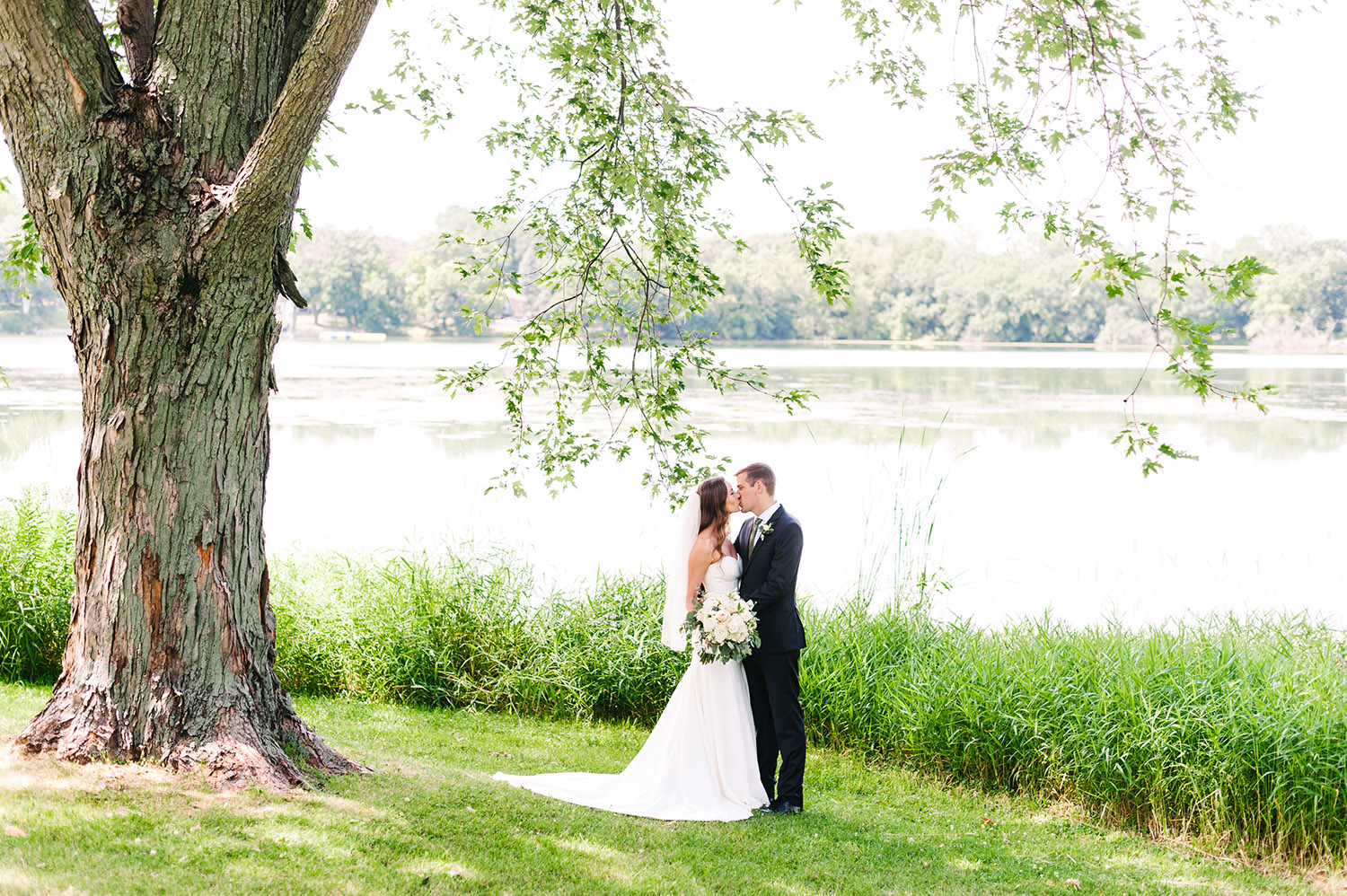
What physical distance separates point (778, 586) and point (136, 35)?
404 centimetres

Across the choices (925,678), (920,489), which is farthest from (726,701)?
(920,489)

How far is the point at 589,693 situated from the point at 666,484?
1917 millimetres

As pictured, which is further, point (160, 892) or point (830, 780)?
point (830, 780)

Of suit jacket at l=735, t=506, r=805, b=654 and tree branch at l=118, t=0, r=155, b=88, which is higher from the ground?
tree branch at l=118, t=0, r=155, b=88

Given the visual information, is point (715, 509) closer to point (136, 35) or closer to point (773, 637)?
point (773, 637)

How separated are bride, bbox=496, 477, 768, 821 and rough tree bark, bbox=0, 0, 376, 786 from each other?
1.68 m

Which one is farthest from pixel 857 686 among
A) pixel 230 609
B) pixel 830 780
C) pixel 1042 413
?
pixel 1042 413

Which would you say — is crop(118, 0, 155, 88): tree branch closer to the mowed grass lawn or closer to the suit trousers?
the mowed grass lawn

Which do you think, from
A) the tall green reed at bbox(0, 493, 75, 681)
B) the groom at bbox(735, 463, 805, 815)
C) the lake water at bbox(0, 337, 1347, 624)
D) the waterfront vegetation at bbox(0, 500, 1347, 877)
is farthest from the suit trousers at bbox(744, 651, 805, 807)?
the tall green reed at bbox(0, 493, 75, 681)

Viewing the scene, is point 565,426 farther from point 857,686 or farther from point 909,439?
point 909,439

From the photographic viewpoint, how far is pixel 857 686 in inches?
272

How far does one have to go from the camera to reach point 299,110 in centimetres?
411

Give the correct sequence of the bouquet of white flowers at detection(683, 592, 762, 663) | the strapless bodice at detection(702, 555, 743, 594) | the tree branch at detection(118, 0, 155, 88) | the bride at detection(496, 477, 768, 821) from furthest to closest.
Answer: the strapless bodice at detection(702, 555, 743, 594) < the bride at detection(496, 477, 768, 821) < the bouquet of white flowers at detection(683, 592, 762, 663) < the tree branch at detection(118, 0, 155, 88)

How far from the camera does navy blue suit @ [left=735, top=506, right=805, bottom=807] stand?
5.44 meters
